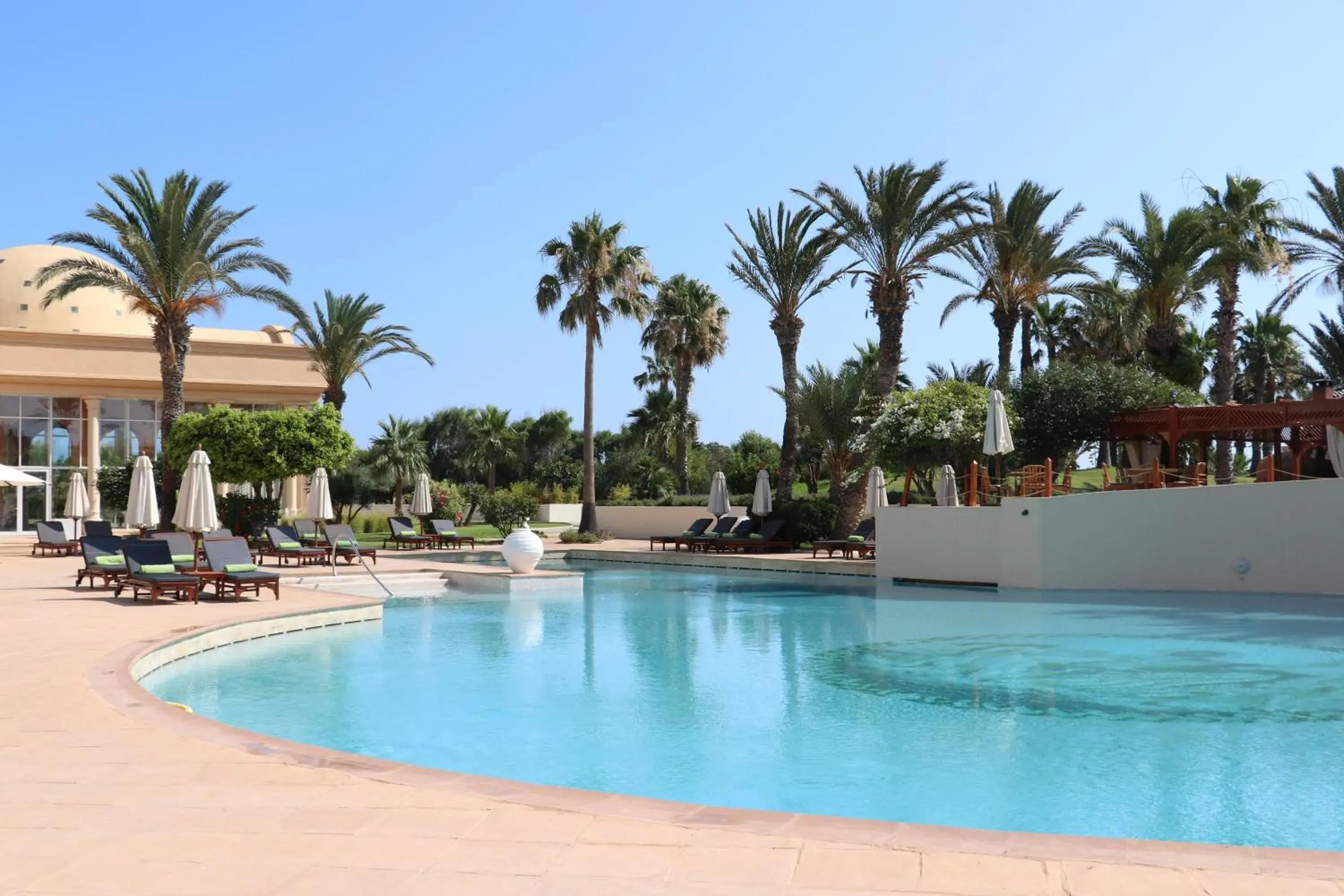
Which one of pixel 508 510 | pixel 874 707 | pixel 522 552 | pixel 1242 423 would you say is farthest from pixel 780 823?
pixel 508 510

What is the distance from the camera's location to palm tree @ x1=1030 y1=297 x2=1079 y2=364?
4084 centimetres

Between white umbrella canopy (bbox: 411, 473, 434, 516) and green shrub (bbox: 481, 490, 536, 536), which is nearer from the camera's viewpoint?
white umbrella canopy (bbox: 411, 473, 434, 516)

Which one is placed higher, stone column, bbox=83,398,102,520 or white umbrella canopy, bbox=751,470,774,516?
stone column, bbox=83,398,102,520

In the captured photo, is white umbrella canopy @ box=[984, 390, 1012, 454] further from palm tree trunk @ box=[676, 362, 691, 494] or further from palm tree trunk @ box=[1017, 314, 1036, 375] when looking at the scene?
palm tree trunk @ box=[676, 362, 691, 494]

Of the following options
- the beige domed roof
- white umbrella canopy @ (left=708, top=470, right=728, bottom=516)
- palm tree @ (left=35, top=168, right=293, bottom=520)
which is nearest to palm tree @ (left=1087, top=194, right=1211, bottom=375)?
white umbrella canopy @ (left=708, top=470, right=728, bottom=516)

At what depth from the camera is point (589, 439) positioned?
3456 cm

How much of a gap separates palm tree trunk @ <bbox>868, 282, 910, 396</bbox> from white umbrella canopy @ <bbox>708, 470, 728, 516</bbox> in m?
5.09

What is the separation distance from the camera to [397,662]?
40.1ft

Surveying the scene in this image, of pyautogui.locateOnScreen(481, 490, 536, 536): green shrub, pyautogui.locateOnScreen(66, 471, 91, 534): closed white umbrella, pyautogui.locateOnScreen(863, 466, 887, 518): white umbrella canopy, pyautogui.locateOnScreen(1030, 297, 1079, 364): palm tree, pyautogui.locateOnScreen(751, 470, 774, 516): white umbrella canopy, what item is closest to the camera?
pyautogui.locateOnScreen(863, 466, 887, 518): white umbrella canopy

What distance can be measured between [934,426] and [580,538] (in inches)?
543

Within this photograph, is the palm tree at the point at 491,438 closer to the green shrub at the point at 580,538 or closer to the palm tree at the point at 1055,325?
the green shrub at the point at 580,538

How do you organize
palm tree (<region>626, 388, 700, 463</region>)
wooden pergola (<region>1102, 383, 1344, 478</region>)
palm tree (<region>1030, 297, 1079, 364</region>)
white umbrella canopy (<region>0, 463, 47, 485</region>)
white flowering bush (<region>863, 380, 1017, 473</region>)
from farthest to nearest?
palm tree (<region>626, 388, 700, 463</region>) < palm tree (<region>1030, 297, 1079, 364</region>) < white umbrella canopy (<region>0, 463, 47, 485</region>) < white flowering bush (<region>863, 380, 1017, 473</region>) < wooden pergola (<region>1102, 383, 1344, 478</region>)

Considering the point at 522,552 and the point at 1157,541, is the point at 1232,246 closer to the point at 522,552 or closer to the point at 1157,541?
the point at 1157,541

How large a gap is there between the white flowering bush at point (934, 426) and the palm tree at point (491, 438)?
98.7ft
